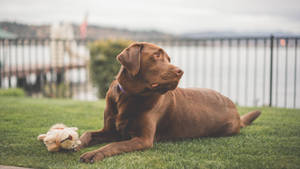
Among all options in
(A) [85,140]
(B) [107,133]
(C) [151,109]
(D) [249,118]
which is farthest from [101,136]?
(D) [249,118]

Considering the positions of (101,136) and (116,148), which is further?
(101,136)

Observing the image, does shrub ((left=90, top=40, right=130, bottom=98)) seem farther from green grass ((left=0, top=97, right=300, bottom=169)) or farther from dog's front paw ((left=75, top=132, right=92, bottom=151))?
dog's front paw ((left=75, top=132, right=92, bottom=151))

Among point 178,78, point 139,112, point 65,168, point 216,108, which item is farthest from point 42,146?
point 216,108

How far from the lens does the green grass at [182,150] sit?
2.66m

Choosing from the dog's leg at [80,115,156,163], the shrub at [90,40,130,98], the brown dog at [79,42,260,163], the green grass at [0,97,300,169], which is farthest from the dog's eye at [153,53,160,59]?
the shrub at [90,40,130,98]

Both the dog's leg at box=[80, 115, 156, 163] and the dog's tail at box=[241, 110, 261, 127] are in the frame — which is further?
the dog's tail at box=[241, 110, 261, 127]

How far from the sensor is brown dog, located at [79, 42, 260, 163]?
2950 millimetres

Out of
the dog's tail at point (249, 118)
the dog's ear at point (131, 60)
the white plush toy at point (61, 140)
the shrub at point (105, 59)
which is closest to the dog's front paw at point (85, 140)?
the white plush toy at point (61, 140)

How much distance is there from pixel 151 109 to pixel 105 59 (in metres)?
6.02

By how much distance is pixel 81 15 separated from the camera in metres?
18.3

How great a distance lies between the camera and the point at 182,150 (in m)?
3.12

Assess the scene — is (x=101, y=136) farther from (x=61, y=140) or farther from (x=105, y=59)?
(x=105, y=59)

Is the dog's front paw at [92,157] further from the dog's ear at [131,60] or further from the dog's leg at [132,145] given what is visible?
the dog's ear at [131,60]

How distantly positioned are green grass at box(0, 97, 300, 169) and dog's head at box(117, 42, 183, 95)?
656mm
